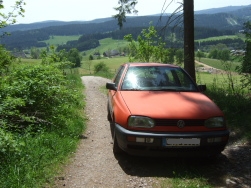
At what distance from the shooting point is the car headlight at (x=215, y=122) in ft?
13.6

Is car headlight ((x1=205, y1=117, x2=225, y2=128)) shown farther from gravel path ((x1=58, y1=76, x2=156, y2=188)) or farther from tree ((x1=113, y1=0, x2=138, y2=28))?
tree ((x1=113, y1=0, x2=138, y2=28))

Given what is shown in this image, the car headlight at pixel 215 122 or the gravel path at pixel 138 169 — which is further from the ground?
the car headlight at pixel 215 122

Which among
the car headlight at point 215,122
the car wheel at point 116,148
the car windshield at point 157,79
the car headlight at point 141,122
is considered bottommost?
the car wheel at point 116,148

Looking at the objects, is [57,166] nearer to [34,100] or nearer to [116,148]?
A: [116,148]

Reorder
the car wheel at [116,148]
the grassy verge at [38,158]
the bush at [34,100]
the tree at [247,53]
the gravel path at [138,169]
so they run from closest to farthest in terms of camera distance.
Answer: the grassy verge at [38,158] → the gravel path at [138,169] → the car wheel at [116,148] → the bush at [34,100] → the tree at [247,53]

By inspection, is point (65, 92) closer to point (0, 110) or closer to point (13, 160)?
point (0, 110)

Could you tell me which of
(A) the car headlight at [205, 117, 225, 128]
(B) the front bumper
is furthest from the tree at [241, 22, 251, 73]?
(B) the front bumper

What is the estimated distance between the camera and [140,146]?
4059 mm

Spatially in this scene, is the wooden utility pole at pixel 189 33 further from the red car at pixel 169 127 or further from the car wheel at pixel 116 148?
the car wheel at pixel 116 148

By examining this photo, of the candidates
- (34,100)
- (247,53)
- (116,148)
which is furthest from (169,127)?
(247,53)

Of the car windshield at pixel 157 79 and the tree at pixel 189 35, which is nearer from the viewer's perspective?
the car windshield at pixel 157 79

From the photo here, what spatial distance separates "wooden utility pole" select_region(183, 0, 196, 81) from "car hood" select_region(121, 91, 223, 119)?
4.62 meters

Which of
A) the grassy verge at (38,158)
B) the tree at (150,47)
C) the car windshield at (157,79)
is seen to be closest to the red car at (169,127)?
the car windshield at (157,79)

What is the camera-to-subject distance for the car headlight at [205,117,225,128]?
13.6ft
